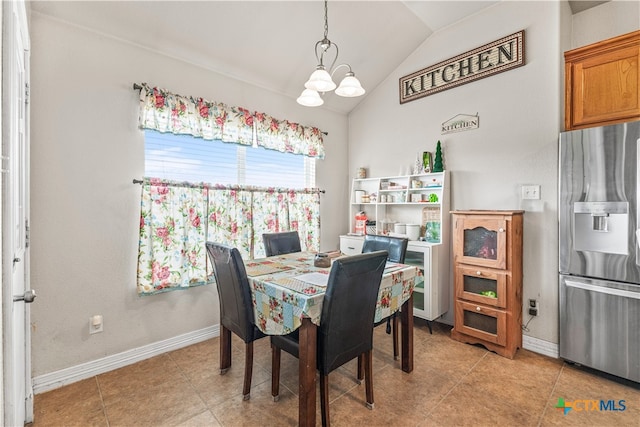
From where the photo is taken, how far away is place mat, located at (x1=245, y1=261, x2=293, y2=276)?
2.04 meters

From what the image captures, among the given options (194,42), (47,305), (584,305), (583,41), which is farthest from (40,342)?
(583,41)

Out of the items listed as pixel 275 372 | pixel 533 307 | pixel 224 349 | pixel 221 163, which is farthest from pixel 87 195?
pixel 533 307

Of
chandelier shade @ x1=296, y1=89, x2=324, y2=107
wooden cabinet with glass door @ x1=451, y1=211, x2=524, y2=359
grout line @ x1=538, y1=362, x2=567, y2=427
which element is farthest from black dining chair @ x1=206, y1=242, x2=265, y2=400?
wooden cabinet with glass door @ x1=451, y1=211, x2=524, y2=359

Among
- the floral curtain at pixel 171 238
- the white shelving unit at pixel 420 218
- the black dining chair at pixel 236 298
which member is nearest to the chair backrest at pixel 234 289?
the black dining chair at pixel 236 298

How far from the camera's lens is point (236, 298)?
6.35 ft

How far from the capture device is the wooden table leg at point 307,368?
1.57 meters

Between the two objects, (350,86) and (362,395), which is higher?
(350,86)

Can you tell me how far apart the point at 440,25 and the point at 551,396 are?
10.9 feet

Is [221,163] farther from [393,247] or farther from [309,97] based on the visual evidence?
[393,247]

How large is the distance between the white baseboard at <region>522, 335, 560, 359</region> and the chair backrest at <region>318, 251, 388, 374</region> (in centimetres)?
175

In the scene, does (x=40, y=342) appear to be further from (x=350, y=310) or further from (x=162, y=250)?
(x=350, y=310)

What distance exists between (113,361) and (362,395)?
1.88m

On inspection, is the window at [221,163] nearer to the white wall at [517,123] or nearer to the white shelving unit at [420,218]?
the white shelving unit at [420,218]

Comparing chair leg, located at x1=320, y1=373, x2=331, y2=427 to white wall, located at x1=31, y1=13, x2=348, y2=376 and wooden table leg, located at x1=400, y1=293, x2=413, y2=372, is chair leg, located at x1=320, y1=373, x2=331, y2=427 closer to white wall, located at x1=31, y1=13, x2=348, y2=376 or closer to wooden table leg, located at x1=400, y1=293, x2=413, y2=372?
wooden table leg, located at x1=400, y1=293, x2=413, y2=372
